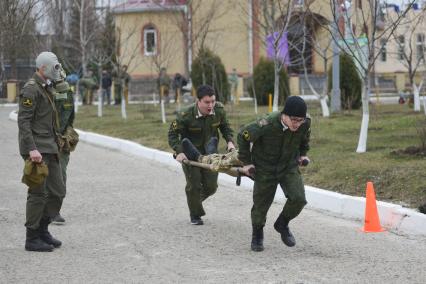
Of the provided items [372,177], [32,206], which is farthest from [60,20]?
[32,206]

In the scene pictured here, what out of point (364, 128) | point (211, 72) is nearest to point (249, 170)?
point (364, 128)

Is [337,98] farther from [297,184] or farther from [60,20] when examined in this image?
[297,184]

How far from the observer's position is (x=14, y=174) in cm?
1416

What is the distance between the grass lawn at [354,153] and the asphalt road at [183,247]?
95 cm

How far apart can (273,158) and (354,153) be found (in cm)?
617

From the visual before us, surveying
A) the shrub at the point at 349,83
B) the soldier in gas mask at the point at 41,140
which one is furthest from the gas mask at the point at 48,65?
the shrub at the point at 349,83

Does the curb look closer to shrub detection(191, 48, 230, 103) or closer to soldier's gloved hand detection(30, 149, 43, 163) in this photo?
soldier's gloved hand detection(30, 149, 43, 163)

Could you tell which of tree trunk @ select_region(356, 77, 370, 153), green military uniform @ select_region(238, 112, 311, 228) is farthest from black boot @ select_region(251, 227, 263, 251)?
tree trunk @ select_region(356, 77, 370, 153)

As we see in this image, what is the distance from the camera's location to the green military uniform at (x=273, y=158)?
7570 mm

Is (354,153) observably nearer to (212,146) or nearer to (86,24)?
(212,146)

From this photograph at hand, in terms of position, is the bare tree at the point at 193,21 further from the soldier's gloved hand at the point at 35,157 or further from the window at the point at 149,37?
the soldier's gloved hand at the point at 35,157

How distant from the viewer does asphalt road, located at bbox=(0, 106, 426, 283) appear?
22.6 feet

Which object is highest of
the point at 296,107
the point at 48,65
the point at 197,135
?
the point at 48,65

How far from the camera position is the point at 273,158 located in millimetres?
7719
